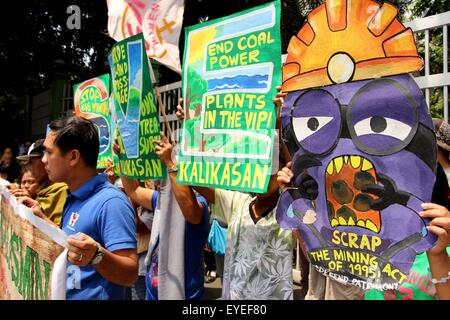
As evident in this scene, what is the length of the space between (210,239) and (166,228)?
134 centimetres

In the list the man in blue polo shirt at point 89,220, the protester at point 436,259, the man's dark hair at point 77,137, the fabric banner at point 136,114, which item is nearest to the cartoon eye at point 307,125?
the protester at point 436,259

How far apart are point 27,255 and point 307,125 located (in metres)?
1.25

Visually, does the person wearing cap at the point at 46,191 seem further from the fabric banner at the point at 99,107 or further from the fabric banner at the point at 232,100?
the fabric banner at the point at 232,100

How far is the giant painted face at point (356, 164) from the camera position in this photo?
1409 mm

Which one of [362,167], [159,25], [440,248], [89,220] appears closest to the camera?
[440,248]

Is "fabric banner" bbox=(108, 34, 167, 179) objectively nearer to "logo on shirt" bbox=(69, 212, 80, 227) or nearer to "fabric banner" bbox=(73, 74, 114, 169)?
"logo on shirt" bbox=(69, 212, 80, 227)

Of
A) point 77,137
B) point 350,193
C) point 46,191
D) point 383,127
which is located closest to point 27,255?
point 77,137

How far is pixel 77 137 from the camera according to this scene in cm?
198

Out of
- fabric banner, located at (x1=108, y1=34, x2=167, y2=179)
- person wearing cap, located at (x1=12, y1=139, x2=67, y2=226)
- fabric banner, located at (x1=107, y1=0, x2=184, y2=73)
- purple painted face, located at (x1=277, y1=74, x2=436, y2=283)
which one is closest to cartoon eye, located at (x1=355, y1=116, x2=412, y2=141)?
purple painted face, located at (x1=277, y1=74, x2=436, y2=283)

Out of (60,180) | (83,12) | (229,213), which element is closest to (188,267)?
(229,213)

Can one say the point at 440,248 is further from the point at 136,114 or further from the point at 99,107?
the point at 99,107

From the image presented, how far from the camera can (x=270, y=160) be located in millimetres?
1851

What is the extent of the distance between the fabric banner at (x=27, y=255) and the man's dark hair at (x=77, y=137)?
0.31m

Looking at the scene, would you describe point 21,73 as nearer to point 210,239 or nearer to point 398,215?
point 210,239
